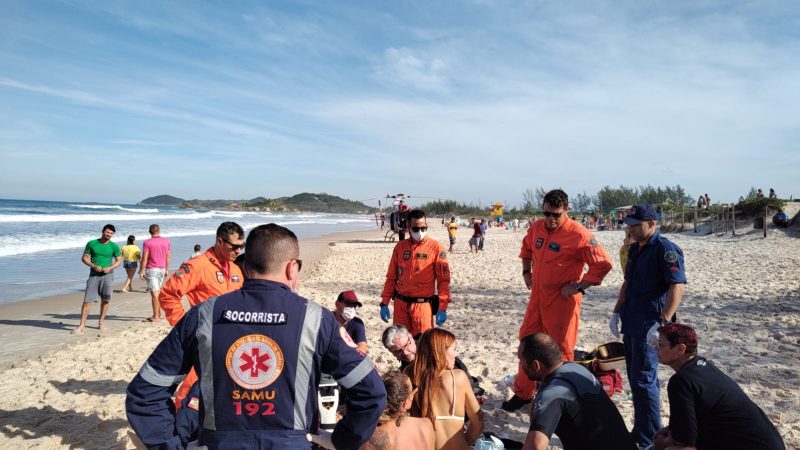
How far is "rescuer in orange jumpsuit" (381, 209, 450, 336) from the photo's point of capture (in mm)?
4879

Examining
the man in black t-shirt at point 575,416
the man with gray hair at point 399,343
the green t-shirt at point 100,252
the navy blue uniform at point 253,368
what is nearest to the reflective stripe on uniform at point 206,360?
the navy blue uniform at point 253,368

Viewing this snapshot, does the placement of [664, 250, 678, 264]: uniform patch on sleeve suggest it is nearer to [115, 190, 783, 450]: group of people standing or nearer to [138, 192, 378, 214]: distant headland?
[115, 190, 783, 450]: group of people standing

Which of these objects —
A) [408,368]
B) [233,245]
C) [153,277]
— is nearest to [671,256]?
[408,368]

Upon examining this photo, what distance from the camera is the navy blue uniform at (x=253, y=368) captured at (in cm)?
175

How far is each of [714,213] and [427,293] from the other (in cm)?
Result: 2701

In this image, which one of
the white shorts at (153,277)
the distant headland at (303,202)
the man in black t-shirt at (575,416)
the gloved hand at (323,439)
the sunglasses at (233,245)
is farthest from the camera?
the distant headland at (303,202)

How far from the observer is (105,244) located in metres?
7.43

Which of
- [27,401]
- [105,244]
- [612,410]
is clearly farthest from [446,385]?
[105,244]

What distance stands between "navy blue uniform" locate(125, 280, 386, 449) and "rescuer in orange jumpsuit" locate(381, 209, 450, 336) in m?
3.04

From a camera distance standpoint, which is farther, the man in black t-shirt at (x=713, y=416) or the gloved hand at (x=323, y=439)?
the man in black t-shirt at (x=713, y=416)

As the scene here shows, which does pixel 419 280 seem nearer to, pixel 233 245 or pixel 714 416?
pixel 233 245

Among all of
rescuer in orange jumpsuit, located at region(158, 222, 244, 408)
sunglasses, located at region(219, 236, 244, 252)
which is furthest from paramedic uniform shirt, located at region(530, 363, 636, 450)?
sunglasses, located at region(219, 236, 244, 252)

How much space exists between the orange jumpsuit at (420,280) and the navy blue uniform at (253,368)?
120 inches

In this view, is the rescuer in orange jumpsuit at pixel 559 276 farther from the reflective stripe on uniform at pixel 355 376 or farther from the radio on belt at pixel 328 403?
the reflective stripe on uniform at pixel 355 376
